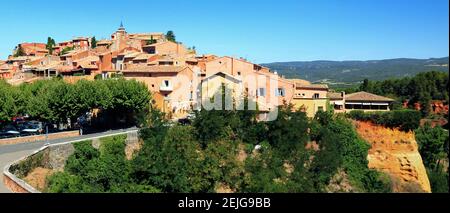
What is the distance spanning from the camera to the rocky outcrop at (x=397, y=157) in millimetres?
22375

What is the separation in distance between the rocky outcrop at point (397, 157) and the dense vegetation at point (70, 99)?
487 inches

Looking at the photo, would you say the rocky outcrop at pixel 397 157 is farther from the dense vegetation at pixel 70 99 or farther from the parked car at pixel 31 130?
the parked car at pixel 31 130

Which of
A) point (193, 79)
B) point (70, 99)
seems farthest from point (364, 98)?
point (70, 99)

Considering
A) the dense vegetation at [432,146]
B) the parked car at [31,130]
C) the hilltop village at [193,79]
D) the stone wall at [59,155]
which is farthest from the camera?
the hilltop village at [193,79]

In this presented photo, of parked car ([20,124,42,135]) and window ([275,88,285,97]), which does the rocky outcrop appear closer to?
window ([275,88,285,97])

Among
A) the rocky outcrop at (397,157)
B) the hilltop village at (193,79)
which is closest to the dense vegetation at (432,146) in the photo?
the rocky outcrop at (397,157)

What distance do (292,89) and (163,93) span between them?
806cm

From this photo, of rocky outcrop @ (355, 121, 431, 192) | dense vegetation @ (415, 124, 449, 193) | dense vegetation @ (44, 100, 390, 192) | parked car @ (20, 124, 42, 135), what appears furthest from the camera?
dense vegetation @ (415, 124, 449, 193)

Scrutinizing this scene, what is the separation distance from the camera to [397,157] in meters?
23.1

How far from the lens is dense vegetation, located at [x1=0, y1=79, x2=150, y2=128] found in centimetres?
2336

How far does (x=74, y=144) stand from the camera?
62.0ft

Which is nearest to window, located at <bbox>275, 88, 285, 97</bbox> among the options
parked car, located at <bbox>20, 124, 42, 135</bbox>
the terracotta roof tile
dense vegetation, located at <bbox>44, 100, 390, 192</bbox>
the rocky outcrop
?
dense vegetation, located at <bbox>44, 100, 390, 192</bbox>

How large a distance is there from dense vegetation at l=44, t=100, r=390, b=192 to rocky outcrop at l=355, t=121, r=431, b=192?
884 mm
